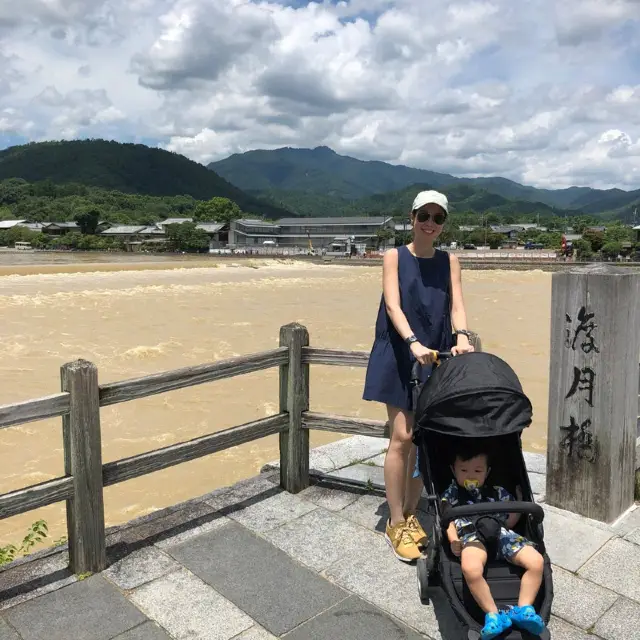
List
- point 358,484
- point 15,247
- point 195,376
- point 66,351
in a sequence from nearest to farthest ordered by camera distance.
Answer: point 195,376
point 358,484
point 66,351
point 15,247

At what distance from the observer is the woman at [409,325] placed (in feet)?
9.76

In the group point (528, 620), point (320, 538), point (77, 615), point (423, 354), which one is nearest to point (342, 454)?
point (320, 538)

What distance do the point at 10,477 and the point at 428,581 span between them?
537 cm

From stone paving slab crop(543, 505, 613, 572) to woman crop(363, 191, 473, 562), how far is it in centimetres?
70

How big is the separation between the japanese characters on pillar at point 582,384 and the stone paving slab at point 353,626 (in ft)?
5.25

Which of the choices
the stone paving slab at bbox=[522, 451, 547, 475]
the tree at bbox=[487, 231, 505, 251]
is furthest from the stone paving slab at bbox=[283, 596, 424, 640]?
the tree at bbox=[487, 231, 505, 251]

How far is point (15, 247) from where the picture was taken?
3233 inches

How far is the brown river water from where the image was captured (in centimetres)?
645

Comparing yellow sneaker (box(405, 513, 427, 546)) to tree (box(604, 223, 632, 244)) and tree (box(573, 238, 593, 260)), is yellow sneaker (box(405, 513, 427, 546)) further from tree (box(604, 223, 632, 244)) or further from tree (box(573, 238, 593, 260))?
tree (box(604, 223, 632, 244))

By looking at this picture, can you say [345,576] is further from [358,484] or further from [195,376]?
[195,376]

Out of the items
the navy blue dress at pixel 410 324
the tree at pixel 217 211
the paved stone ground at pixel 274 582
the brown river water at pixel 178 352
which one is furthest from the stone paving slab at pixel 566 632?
the tree at pixel 217 211

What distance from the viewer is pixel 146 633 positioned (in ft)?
7.88

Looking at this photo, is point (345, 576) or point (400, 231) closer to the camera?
point (345, 576)

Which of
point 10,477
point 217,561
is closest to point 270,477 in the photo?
point 217,561
